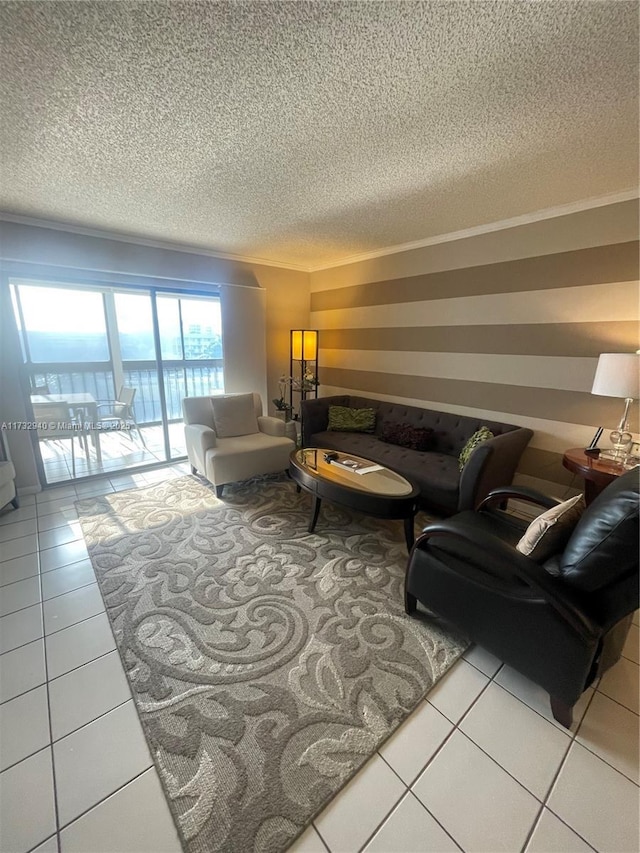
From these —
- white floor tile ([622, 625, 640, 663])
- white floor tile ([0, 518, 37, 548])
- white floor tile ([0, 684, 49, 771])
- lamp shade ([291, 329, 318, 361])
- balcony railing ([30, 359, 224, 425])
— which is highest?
lamp shade ([291, 329, 318, 361])

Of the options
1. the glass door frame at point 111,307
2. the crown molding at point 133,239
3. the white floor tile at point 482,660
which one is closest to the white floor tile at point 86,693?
the white floor tile at point 482,660

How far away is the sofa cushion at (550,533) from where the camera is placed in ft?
4.67

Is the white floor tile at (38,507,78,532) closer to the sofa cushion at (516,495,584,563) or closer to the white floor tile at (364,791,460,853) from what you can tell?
the white floor tile at (364,791,460,853)

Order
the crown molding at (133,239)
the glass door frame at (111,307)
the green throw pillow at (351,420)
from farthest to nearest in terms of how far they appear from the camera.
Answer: the green throw pillow at (351,420) < the glass door frame at (111,307) < the crown molding at (133,239)

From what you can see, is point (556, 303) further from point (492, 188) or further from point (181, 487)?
point (181, 487)

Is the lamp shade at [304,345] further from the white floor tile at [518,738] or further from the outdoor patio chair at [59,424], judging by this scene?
the white floor tile at [518,738]

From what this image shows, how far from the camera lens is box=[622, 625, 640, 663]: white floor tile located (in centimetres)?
161

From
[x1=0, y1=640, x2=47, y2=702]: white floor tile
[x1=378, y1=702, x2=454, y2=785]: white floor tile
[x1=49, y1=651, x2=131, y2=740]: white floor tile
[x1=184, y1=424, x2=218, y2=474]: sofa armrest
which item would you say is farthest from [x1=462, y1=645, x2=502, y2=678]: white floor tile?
[x1=184, y1=424, x2=218, y2=474]: sofa armrest

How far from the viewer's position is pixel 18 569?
214cm

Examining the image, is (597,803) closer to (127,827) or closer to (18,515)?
(127,827)

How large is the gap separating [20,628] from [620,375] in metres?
3.68

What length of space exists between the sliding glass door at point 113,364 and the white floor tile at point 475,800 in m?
3.80

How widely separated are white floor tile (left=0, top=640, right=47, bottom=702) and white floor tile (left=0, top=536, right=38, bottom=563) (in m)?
0.94

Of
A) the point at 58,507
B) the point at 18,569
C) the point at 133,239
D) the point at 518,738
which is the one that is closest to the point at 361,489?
the point at 518,738
